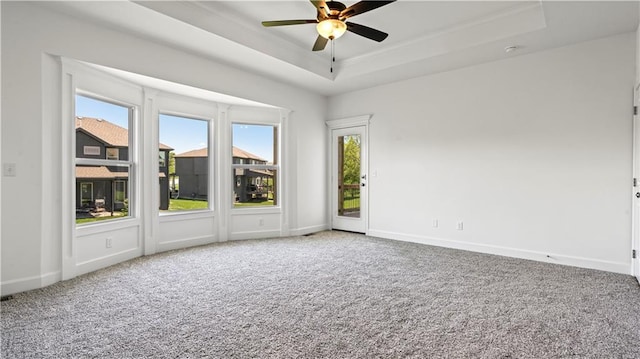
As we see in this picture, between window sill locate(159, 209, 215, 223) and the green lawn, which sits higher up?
the green lawn

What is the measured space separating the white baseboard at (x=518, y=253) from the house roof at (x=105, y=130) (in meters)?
4.15

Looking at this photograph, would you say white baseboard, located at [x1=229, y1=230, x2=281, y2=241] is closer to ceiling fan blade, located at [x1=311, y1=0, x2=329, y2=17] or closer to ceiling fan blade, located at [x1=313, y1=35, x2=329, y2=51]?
ceiling fan blade, located at [x1=313, y1=35, x2=329, y2=51]

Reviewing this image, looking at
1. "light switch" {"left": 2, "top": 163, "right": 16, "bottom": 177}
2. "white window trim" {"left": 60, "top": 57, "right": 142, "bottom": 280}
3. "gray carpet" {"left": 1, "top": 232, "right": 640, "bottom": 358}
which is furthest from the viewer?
"white window trim" {"left": 60, "top": 57, "right": 142, "bottom": 280}

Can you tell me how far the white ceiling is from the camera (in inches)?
128

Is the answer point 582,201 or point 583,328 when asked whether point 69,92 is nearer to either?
point 583,328

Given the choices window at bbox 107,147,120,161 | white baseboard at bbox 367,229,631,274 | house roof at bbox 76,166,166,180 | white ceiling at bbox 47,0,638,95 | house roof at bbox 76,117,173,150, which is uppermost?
white ceiling at bbox 47,0,638,95

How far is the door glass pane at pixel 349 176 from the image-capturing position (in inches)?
241

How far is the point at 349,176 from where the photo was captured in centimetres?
623

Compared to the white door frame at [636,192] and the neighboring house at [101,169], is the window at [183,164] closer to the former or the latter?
the neighboring house at [101,169]

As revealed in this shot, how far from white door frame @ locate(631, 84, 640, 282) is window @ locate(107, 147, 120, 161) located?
5883 millimetres

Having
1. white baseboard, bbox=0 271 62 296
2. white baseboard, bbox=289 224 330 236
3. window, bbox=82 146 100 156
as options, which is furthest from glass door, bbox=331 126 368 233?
white baseboard, bbox=0 271 62 296

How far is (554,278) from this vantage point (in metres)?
3.45

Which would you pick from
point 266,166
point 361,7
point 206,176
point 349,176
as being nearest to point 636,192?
point 361,7

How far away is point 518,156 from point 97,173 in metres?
5.31
